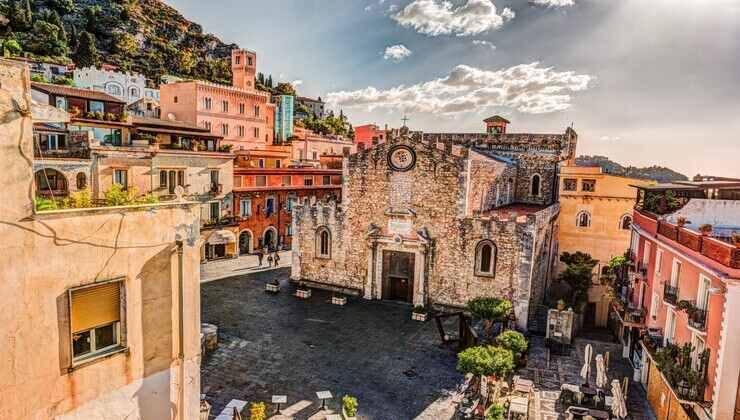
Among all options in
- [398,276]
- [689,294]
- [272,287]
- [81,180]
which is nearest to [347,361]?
[398,276]

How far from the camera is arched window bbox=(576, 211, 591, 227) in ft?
94.2

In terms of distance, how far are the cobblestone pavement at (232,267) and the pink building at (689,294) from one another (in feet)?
73.9

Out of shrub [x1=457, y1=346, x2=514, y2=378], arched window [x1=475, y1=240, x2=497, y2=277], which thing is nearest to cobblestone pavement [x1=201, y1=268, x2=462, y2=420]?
shrub [x1=457, y1=346, x2=514, y2=378]

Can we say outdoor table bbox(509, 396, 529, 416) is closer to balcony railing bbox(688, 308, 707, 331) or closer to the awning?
balcony railing bbox(688, 308, 707, 331)

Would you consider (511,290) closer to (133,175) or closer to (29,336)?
(29,336)

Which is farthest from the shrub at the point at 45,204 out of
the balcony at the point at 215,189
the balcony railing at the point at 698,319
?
the balcony at the point at 215,189

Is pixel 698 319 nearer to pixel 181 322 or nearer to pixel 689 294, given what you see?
pixel 689 294

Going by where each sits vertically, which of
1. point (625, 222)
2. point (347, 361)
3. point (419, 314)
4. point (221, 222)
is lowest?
point (347, 361)

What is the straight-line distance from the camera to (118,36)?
89.2 metres

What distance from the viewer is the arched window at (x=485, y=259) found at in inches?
891

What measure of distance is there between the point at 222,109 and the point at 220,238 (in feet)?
79.8

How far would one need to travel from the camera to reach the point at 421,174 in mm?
23875

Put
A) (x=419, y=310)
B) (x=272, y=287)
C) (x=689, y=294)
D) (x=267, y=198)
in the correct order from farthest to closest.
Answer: (x=267, y=198) < (x=272, y=287) < (x=419, y=310) < (x=689, y=294)

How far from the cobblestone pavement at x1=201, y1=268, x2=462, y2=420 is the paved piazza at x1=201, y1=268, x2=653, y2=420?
0.04 metres
